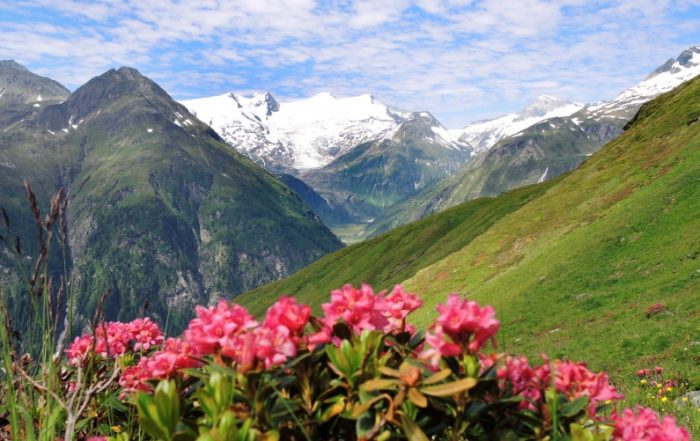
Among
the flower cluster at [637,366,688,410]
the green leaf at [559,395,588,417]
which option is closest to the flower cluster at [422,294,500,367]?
the green leaf at [559,395,588,417]

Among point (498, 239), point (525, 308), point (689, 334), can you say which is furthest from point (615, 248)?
point (498, 239)

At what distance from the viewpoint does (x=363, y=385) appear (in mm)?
3170

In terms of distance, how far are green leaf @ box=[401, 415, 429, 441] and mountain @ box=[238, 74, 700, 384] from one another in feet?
4.58

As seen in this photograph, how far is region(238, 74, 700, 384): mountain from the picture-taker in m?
29.2

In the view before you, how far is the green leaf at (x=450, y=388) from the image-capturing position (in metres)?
2.98

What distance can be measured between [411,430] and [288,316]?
1074mm

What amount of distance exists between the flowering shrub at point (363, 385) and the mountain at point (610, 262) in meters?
0.79

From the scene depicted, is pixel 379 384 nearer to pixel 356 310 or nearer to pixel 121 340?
pixel 356 310

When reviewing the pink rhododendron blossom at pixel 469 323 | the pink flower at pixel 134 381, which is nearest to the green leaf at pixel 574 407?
the pink rhododendron blossom at pixel 469 323

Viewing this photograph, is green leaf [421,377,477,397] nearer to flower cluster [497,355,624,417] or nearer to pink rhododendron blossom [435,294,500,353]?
pink rhododendron blossom [435,294,500,353]

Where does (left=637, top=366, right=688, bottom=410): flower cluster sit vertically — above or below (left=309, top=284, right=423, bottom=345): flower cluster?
below

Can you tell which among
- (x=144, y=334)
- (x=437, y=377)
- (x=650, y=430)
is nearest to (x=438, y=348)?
(x=437, y=377)

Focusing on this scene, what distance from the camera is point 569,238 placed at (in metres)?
57.7

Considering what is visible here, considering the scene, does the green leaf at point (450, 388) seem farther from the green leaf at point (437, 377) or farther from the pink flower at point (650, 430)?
the pink flower at point (650, 430)
